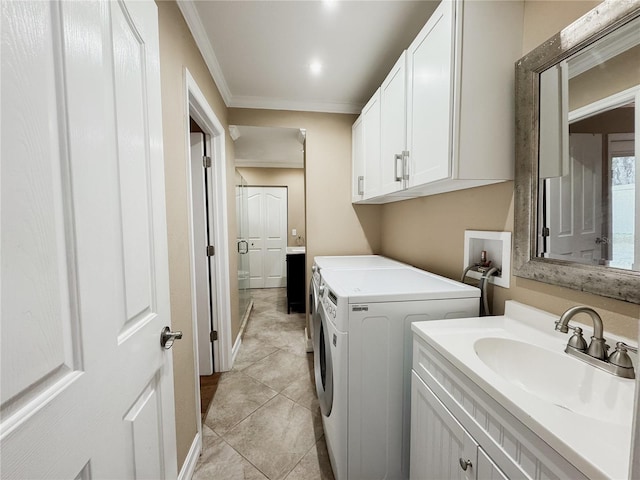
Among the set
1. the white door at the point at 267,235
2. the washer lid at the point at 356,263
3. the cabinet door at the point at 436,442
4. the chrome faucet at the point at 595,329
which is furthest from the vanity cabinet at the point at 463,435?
the white door at the point at 267,235

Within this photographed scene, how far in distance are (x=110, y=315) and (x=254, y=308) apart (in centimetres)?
366

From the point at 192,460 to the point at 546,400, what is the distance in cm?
164

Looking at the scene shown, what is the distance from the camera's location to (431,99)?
4.07 feet

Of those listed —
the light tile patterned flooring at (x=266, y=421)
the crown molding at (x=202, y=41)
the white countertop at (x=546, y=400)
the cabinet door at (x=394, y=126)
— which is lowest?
the light tile patterned flooring at (x=266, y=421)

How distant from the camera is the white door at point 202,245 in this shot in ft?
7.11

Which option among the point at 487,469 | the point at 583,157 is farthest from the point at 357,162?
the point at 487,469

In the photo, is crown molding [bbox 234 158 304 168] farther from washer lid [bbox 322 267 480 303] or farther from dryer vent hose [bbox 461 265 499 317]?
dryer vent hose [bbox 461 265 499 317]

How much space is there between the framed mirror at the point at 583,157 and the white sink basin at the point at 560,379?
241mm

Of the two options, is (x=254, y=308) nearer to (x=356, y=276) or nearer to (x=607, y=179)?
(x=356, y=276)

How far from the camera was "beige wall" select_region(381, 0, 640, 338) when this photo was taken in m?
0.88

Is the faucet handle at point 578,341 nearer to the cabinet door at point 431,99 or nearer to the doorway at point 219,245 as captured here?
the cabinet door at point 431,99

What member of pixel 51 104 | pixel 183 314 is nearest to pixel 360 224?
pixel 183 314

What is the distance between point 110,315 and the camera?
1.98 feet

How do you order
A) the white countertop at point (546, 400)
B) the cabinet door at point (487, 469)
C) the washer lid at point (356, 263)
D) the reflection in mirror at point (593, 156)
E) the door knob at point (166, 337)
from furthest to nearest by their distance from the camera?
the washer lid at point (356, 263) → the door knob at point (166, 337) → the reflection in mirror at point (593, 156) → the cabinet door at point (487, 469) → the white countertop at point (546, 400)
